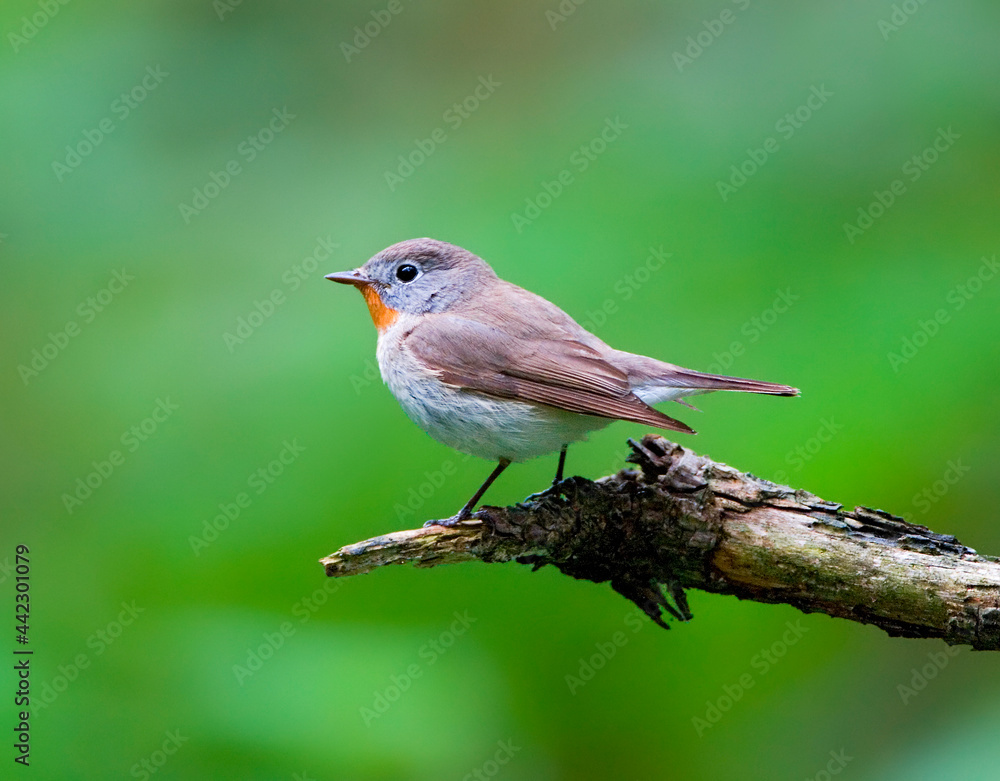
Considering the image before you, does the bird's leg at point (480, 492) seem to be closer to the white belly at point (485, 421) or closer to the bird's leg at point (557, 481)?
the white belly at point (485, 421)

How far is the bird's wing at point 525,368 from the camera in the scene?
11.6 feet

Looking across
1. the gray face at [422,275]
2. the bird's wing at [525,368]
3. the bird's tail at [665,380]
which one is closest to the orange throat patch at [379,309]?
the gray face at [422,275]

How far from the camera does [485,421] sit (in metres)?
3.70

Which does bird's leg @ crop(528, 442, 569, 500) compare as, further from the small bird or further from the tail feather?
the tail feather

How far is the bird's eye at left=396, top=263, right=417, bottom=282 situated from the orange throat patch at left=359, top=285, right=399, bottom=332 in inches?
5.2

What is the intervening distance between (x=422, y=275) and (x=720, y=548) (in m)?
1.91

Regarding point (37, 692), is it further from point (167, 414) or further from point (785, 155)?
point (785, 155)

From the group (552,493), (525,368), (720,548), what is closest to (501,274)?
(525,368)

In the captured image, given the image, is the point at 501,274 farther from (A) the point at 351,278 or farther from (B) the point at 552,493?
(B) the point at 552,493

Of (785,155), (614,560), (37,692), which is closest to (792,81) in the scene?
(785,155)

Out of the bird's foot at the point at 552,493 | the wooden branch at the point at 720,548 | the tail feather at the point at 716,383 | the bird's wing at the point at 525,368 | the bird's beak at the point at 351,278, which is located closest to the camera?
the wooden branch at the point at 720,548

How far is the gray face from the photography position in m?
4.35

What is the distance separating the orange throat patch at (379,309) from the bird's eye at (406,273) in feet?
0.44

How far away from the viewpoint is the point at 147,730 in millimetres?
3393
